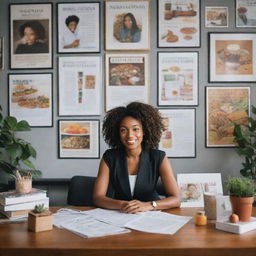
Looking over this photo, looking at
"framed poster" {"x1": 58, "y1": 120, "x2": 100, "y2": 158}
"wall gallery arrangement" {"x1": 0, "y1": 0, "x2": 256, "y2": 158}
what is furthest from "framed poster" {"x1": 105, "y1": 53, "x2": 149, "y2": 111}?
"framed poster" {"x1": 58, "y1": 120, "x2": 100, "y2": 158}

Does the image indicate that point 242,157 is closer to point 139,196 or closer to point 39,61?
point 139,196

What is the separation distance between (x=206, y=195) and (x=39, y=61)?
219 centimetres

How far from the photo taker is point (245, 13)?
10.0 ft

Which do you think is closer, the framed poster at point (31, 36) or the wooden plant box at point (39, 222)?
the wooden plant box at point (39, 222)

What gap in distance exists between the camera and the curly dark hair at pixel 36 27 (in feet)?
10.1

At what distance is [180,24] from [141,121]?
1.35 meters

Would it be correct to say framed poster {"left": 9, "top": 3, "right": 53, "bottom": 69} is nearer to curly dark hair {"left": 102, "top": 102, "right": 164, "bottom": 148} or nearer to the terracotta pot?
curly dark hair {"left": 102, "top": 102, "right": 164, "bottom": 148}

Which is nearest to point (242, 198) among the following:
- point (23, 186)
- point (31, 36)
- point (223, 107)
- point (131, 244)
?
point (131, 244)

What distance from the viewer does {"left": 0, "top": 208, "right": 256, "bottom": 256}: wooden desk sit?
3.83ft

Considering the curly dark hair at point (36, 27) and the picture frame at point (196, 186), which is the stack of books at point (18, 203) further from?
the curly dark hair at point (36, 27)

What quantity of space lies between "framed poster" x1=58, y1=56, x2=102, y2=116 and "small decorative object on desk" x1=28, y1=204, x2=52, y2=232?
1.77m

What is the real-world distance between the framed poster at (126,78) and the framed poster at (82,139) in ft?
0.86

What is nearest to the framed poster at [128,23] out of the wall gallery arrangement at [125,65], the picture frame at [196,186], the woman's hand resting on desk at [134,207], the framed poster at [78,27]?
the wall gallery arrangement at [125,65]

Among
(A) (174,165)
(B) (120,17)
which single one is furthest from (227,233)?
(B) (120,17)
